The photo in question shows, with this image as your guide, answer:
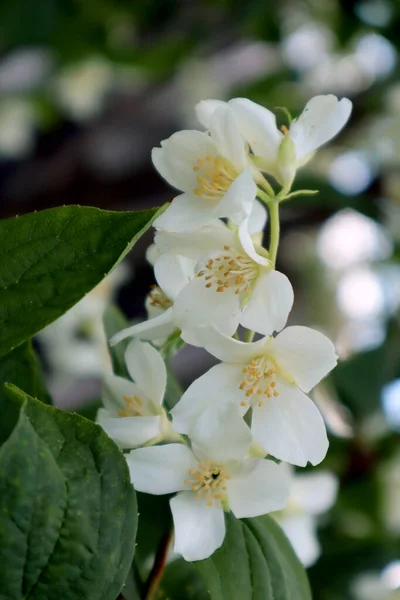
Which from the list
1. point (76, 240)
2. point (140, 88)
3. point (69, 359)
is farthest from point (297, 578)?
point (140, 88)

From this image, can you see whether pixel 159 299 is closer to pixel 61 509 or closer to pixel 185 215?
pixel 185 215

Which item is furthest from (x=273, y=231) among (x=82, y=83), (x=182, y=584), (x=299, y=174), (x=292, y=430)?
(x=82, y=83)

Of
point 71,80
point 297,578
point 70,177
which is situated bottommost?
point 70,177

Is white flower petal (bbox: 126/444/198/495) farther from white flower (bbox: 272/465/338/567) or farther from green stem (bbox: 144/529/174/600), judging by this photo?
white flower (bbox: 272/465/338/567)

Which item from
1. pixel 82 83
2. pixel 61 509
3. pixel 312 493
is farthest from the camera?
pixel 82 83

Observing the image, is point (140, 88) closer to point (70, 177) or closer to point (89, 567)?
point (70, 177)

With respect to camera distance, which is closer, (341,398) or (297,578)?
(297,578)
